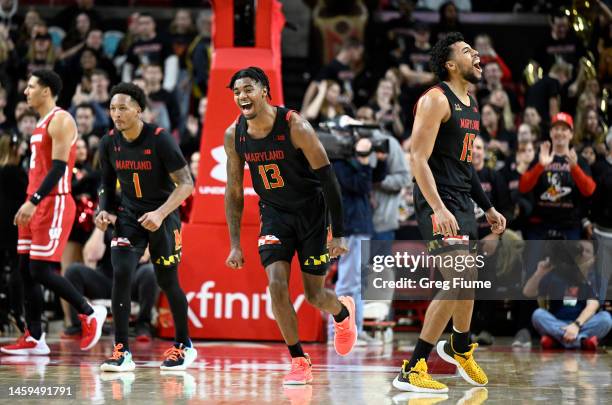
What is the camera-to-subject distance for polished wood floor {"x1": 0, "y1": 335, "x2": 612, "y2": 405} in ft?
19.7

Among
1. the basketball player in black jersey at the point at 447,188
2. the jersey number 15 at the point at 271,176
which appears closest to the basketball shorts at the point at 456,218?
the basketball player in black jersey at the point at 447,188

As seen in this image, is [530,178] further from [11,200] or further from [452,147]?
[11,200]

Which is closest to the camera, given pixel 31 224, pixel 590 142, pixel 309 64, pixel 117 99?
pixel 117 99

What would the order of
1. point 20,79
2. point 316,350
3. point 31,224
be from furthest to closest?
point 20,79, point 316,350, point 31,224

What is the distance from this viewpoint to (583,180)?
367 inches

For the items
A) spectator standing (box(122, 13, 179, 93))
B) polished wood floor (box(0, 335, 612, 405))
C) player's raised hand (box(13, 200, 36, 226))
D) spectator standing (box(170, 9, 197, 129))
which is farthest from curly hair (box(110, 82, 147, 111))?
spectator standing (box(122, 13, 179, 93))

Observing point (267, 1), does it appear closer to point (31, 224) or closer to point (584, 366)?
point (31, 224)

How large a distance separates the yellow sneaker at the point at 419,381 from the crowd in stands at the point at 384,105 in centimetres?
303

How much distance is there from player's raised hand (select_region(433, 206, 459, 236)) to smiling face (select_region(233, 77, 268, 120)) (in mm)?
1303

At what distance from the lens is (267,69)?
929 centimetres

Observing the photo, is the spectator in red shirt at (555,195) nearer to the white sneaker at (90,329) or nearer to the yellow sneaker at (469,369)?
the yellow sneaker at (469,369)

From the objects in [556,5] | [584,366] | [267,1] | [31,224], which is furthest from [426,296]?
[556,5]

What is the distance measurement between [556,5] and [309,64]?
3702mm

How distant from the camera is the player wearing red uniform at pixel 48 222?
791cm
